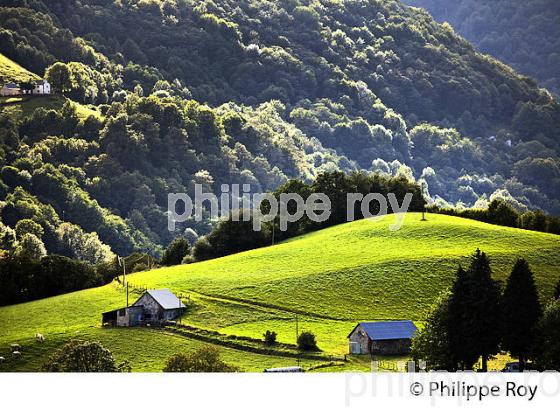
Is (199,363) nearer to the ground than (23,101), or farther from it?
nearer to the ground

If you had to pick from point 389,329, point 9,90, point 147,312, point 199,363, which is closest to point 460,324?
point 389,329

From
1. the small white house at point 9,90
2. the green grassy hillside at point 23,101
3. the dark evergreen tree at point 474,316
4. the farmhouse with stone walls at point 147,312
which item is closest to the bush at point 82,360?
the farmhouse with stone walls at point 147,312

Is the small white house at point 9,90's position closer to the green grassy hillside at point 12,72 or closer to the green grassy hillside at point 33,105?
the green grassy hillside at point 33,105

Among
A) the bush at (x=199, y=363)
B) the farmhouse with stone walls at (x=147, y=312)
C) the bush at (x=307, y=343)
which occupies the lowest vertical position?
the bush at (x=199, y=363)

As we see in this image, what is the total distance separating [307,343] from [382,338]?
1.74 meters

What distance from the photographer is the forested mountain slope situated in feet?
143

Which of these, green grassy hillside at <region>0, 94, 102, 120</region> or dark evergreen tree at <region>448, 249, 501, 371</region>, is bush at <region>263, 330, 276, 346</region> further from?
green grassy hillside at <region>0, 94, 102, 120</region>

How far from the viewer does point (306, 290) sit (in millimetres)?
31359

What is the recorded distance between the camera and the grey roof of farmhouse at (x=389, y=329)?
93.9 feet

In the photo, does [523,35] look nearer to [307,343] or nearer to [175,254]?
[175,254]

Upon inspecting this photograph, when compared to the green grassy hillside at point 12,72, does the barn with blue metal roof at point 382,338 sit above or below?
below

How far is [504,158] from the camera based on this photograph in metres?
41.1

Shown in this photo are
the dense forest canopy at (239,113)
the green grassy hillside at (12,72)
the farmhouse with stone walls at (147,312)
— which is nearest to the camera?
the farmhouse with stone walls at (147,312)

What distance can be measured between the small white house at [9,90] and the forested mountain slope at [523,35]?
72.6 ft
